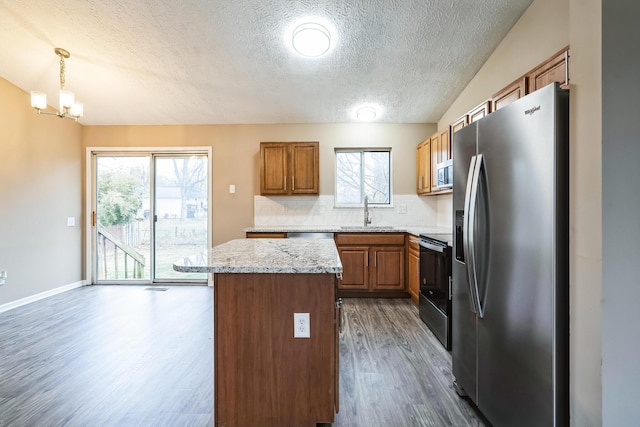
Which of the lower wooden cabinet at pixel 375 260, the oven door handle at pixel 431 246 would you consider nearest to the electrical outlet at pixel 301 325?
the oven door handle at pixel 431 246

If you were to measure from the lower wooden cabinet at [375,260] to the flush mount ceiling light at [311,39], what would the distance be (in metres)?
2.16

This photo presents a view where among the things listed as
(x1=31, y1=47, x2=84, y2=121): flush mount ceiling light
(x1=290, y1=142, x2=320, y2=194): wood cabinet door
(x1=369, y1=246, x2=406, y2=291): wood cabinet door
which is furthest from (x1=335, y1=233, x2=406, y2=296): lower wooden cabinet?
(x1=31, y1=47, x2=84, y2=121): flush mount ceiling light

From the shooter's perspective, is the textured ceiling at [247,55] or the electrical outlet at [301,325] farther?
the textured ceiling at [247,55]

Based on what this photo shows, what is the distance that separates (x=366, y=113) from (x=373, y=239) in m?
1.73

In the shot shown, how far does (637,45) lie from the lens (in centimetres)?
105

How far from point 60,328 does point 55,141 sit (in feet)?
8.76

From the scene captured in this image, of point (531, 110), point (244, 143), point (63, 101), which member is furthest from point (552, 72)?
point (63, 101)

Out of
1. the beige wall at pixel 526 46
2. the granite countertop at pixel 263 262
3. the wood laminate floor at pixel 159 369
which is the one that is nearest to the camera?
the granite countertop at pixel 263 262

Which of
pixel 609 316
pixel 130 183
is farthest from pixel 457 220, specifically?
pixel 130 183

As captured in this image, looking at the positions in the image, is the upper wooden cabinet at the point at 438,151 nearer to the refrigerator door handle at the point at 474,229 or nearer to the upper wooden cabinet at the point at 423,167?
the upper wooden cabinet at the point at 423,167

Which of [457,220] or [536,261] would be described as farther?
[457,220]

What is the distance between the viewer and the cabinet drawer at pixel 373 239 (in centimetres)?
382

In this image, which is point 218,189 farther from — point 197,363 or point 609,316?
point 609,316

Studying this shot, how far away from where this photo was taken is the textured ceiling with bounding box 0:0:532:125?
2.51 metres
